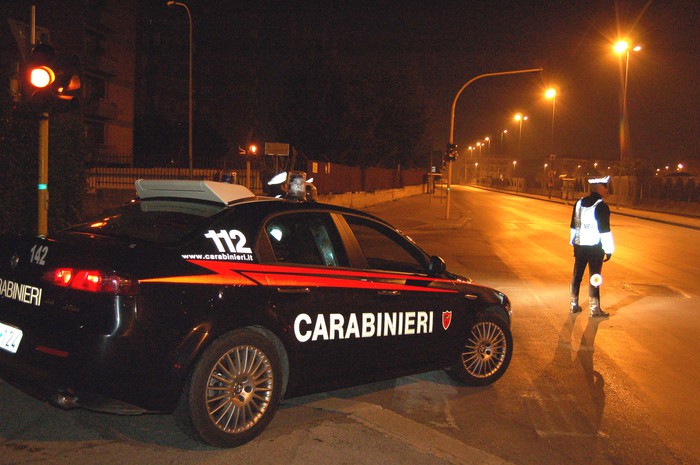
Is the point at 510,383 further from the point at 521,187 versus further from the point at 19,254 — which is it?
the point at 521,187

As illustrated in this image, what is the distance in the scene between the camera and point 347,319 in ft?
15.6

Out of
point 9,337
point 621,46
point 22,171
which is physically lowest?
point 9,337

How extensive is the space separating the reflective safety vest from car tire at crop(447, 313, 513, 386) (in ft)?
10.8

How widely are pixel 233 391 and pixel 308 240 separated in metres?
1.33

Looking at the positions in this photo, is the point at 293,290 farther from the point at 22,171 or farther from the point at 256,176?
the point at 256,176

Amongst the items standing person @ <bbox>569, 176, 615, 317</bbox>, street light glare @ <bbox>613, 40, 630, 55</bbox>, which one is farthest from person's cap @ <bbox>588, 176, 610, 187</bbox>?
street light glare @ <bbox>613, 40, 630, 55</bbox>

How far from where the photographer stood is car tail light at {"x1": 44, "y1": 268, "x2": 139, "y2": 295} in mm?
3750

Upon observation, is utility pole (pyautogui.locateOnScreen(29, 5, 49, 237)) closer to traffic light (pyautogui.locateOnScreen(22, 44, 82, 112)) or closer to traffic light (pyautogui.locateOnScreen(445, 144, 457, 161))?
traffic light (pyautogui.locateOnScreen(22, 44, 82, 112))

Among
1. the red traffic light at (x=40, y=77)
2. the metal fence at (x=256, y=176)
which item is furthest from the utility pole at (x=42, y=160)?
the metal fence at (x=256, y=176)

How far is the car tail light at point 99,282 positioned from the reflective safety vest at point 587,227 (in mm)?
6581

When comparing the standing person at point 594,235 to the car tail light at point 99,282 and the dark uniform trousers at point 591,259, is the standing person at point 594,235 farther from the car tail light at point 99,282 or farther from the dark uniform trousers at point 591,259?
the car tail light at point 99,282

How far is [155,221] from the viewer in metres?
4.60

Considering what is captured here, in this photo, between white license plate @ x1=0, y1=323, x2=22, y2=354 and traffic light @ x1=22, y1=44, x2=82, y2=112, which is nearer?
white license plate @ x1=0, y1=323, x2=22, y2=354

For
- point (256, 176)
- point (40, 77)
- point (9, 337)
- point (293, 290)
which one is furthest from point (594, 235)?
point (256, 176)
